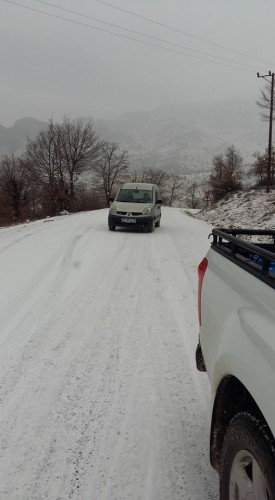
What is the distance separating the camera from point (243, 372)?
5.49 ft

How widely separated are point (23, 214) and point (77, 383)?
52.8 meters

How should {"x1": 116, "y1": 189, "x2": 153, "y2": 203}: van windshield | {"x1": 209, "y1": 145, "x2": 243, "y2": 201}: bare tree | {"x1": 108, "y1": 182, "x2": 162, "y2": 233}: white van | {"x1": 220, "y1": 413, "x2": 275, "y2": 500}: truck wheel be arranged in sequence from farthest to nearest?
{"x1": 209, "y1": 145, "x2": 243, "y2": 201}: bare tree, {"x1": 116, "y1": 189, "x2": 153, "y2": 203}: van windshield, {"x1": 108, "y1": 182, "x2": 162, "y2": 233}: white van, {"x1": 220, "y1": 413, "x2": 275, "y2": 500}: truck wheel

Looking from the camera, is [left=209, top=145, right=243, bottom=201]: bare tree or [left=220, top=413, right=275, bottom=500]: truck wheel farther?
[left=209, top=145, right=243, bottom=201]: bare tree

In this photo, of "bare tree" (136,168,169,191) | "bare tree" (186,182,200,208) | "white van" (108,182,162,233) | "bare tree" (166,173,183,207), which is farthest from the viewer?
"bare tree" (166,173,183,207)

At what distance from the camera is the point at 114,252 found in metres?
10.4

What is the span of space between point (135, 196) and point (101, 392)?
40.9ft

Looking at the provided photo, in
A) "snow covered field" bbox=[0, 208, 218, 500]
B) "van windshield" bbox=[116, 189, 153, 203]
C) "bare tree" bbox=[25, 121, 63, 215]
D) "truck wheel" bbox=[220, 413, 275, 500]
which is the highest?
"bare tree" bbox=[25, 121, 63, 215]

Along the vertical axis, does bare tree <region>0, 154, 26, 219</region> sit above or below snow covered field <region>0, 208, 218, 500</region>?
above

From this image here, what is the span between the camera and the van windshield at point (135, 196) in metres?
15.4

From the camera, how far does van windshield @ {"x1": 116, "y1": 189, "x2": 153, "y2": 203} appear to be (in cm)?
1539

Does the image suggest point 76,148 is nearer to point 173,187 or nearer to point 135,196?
point 135,196

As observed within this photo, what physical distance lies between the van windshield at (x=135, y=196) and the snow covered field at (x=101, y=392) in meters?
8.17

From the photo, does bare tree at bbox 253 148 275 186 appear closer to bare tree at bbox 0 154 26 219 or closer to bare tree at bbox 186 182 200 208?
bare tree at bbox 0 154 26 219

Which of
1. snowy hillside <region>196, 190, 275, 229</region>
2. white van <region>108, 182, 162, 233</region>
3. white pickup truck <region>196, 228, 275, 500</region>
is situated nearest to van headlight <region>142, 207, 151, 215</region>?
white van <region>108, 182, 162, 233</region>
